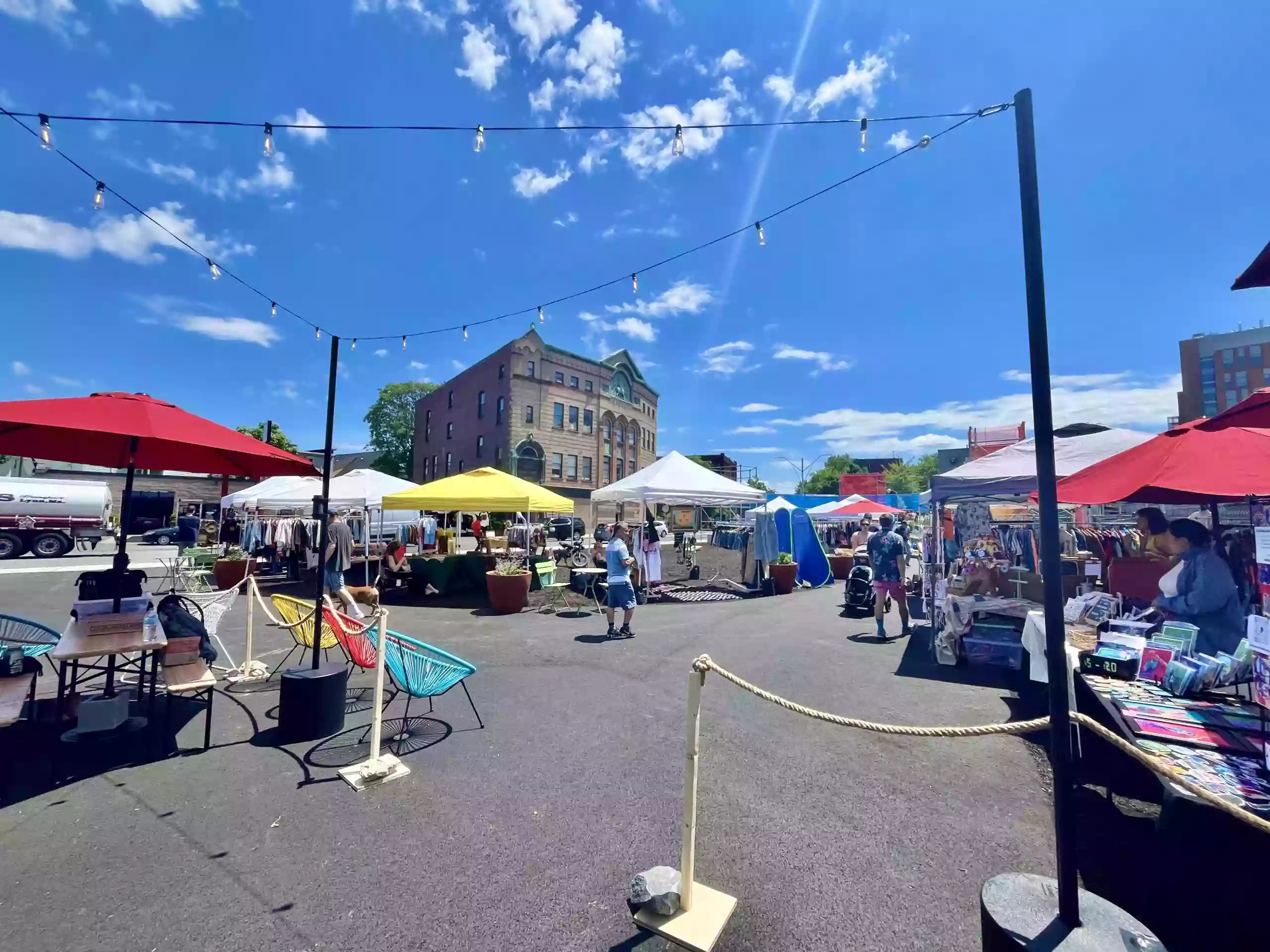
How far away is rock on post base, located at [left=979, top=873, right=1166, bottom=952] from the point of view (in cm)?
179

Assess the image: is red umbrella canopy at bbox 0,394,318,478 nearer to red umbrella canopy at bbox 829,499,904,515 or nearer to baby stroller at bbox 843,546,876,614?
baby stroller at bbox 843,546,876,614

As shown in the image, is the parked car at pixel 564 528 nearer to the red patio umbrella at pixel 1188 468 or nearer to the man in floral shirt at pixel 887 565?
the man in floral shirt at pixel 887 565

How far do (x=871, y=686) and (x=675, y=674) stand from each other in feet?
7.16

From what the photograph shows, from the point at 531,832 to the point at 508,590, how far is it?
7619 mm

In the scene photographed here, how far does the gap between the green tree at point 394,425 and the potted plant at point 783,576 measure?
170ft

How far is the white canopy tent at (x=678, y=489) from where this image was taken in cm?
1320

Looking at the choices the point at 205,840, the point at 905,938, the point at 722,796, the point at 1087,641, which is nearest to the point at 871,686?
the point at 1087,641

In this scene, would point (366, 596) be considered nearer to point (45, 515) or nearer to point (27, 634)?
point (27, 634)

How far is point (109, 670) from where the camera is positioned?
15.8 feet

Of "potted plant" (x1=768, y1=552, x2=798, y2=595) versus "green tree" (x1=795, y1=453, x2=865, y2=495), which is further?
"green tree" (x1=795, y1=453, x2=865, y2=495)

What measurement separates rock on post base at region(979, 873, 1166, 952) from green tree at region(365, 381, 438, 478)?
61.3 metres

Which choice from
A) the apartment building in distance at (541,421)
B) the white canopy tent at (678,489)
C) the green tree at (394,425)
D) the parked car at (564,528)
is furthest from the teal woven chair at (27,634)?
→ the green tree at (394,425)

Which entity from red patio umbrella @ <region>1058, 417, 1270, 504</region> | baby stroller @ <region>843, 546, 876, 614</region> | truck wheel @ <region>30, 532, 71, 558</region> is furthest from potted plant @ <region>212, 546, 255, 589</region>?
red patio umbrella @ <region>1058, 417, 1270, 504</region>

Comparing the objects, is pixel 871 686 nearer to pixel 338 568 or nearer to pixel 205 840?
pixel 205 840
